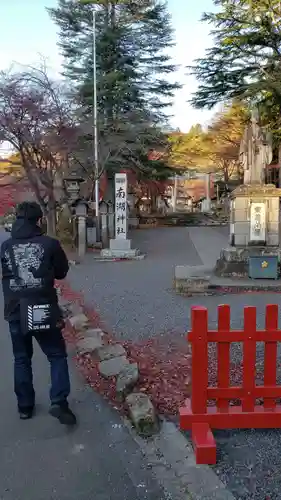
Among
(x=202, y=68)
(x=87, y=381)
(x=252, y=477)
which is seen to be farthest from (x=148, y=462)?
(x=202, y=68)

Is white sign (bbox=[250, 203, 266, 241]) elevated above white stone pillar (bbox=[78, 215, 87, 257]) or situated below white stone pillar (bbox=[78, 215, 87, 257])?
above

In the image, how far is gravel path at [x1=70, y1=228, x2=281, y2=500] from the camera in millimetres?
2771

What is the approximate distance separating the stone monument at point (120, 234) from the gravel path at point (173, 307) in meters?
0.73

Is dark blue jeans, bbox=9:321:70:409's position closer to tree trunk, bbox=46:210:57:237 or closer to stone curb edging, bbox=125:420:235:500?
stone curb edging, bbox=125:420:235:500

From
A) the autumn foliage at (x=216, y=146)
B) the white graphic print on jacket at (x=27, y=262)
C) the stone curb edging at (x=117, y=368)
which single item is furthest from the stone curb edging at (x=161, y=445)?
the autumn foliage at (x=216, y=146)

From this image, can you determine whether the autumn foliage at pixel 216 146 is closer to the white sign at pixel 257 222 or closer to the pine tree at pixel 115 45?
the pine tree at pixel 115 45

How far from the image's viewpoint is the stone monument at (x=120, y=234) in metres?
15.3

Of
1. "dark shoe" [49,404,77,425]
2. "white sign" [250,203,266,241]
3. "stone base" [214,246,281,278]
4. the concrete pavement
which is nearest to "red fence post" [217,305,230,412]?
the concrete pavement

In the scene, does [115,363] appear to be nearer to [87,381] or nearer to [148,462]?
[87,381]

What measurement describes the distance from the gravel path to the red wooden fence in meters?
0.14

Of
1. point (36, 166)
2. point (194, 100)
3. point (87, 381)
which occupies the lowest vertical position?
point (87, 381)

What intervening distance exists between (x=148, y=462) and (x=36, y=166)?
51.4 ft

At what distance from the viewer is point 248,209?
10141 mm

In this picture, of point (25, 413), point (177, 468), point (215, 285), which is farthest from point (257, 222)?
point (177, 468)
